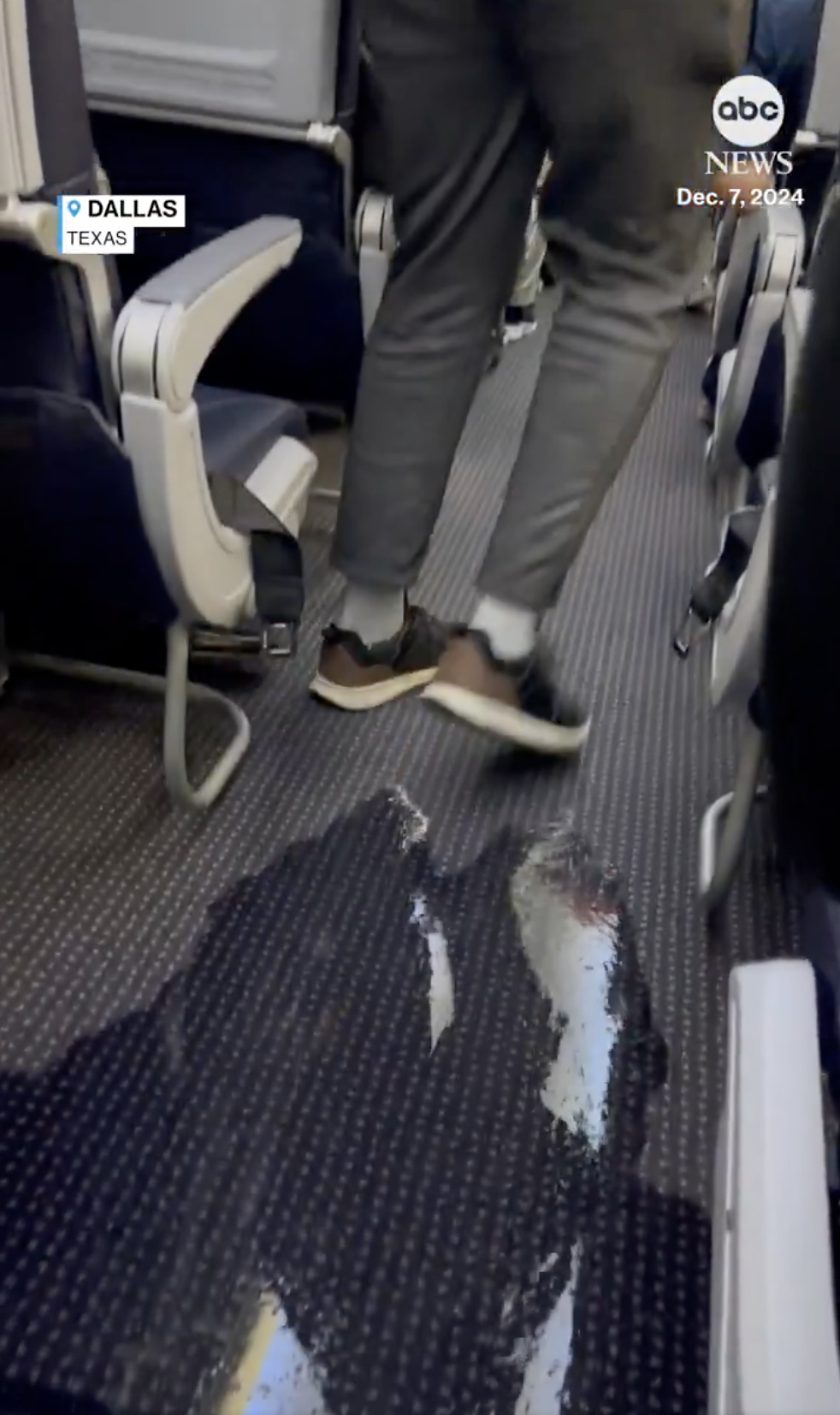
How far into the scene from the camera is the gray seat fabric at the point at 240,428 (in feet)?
4.09

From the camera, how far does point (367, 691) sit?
1474 millimetres

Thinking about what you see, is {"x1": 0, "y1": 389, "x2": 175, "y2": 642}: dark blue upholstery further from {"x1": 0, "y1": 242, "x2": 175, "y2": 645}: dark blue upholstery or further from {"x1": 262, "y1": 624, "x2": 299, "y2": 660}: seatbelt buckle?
{"x1": 262, "y1": 624, "x2": 299, "y2": 660}: seatbelt buckle

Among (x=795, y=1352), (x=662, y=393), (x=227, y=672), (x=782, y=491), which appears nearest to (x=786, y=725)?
(x=782, y=491)

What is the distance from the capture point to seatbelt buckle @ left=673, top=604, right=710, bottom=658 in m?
1.70

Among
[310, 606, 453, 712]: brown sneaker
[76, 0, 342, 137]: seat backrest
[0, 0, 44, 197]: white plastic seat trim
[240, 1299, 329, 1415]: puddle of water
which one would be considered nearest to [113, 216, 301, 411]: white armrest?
[0, 0, 44, 197]: white plastic seat trim

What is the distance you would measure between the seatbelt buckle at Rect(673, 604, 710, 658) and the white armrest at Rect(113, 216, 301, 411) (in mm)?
848

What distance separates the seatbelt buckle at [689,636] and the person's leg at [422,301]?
391mm

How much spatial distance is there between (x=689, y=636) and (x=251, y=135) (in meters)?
0.87

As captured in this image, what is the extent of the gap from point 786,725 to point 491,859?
86 centimetres

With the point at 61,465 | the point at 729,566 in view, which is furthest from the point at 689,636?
the point at 61,465

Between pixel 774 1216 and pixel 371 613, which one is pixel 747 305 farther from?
pixel 774 1216

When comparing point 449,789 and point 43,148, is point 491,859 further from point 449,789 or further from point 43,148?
point 43,148

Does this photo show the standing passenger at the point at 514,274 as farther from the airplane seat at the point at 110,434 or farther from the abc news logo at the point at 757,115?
the abc news logo at the point at 757,115

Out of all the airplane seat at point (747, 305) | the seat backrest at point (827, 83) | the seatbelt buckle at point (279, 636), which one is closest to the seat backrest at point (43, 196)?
the seatbelt buckle at point (279, 636)
